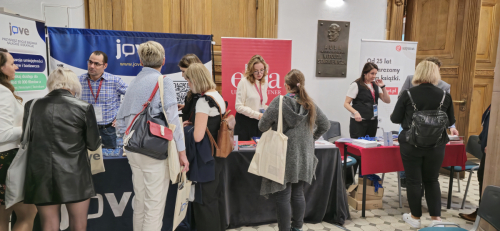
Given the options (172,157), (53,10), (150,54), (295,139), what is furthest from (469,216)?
(53,10)

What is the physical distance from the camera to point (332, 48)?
4840 mm

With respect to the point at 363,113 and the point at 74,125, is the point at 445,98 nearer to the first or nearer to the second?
the point at 363,113

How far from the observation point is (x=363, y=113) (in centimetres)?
357

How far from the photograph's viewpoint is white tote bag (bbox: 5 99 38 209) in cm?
169

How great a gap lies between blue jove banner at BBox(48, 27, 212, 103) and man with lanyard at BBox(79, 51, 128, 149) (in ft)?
2.93

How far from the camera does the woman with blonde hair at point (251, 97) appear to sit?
3.29 m

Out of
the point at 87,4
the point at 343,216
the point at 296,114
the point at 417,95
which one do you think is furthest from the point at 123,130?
the point at 87,4

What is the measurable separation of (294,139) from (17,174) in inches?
67.7

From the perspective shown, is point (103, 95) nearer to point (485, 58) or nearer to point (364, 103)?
point (364, 103)

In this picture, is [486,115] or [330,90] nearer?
[486,115]

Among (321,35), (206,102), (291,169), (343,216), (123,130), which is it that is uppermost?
(321,35)

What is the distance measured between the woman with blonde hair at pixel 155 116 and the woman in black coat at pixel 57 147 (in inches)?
9.5

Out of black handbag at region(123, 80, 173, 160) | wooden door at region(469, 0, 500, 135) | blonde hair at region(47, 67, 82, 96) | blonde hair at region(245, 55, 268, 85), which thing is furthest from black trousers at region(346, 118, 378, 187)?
blonde hair at region(47, 67, 82, 96)

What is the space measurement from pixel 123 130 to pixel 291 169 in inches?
46.7
